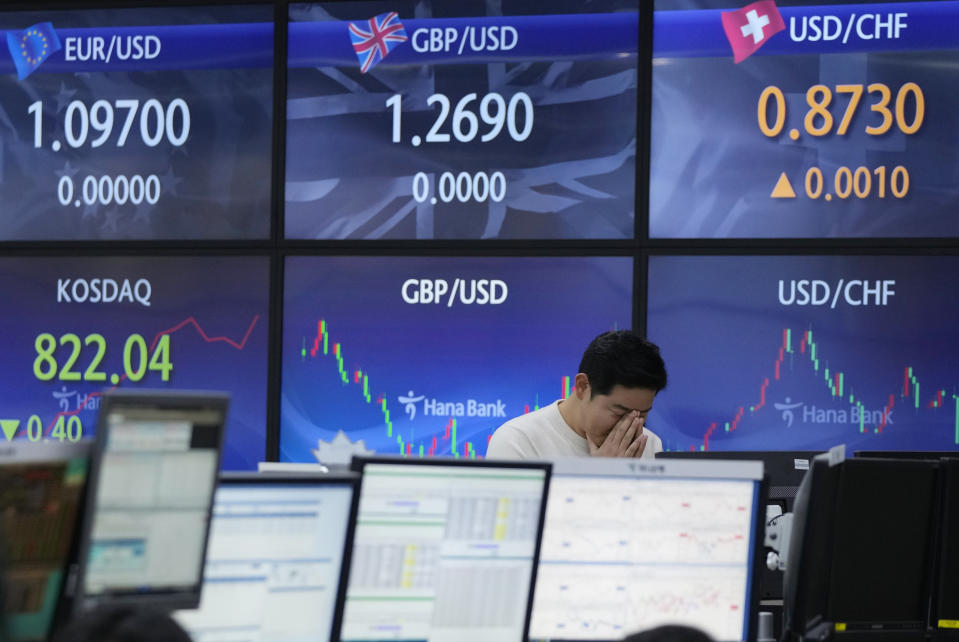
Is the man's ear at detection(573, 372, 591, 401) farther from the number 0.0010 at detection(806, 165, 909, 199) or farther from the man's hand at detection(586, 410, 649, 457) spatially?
the number 0.0010 at detection(806, 165, 909, 199)

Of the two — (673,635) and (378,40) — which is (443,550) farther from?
(378,40)

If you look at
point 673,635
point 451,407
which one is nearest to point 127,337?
point 451,407

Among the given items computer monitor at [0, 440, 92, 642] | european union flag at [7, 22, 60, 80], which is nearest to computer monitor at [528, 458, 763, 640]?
computer monitor at [0, 440, 92, 642]

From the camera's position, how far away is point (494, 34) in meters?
4.39

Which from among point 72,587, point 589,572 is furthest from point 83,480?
point 589,572

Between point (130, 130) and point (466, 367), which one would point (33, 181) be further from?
point (466, 367)

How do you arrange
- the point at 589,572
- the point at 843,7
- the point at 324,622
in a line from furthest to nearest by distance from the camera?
the point at 843,7
the point at 589,572
the point at 324,622

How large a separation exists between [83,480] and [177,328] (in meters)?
2.78

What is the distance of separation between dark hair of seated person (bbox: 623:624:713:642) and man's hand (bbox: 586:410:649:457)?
163 centimetres

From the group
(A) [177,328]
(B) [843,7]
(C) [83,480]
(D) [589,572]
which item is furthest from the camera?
(A) [177,328]

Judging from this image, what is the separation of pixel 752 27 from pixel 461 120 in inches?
39.2

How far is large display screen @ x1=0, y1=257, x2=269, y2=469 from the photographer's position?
14.6 ft

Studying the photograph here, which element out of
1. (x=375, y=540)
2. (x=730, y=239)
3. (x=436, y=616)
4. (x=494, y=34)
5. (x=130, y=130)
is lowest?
(x=436, y=616)

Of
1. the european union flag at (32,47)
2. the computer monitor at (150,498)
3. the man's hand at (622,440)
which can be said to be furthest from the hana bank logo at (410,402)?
the computer monitor at (150,498)
